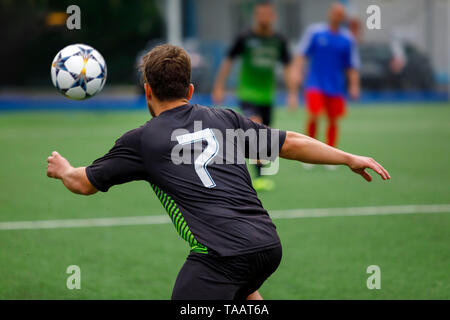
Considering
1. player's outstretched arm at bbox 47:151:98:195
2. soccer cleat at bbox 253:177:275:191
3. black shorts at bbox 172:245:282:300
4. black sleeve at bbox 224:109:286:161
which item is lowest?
soccer cleat at bbox 253:177:275:191

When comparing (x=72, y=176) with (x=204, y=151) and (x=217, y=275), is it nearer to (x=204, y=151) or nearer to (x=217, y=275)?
(x=204, y=151)

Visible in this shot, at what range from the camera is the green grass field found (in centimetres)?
513

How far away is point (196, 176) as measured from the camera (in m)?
3.34

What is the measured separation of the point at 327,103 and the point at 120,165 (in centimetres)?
878

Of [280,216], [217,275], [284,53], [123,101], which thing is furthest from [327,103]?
[123,101]

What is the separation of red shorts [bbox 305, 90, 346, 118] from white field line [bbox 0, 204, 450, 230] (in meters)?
3.78

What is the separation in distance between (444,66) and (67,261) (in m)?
24.0

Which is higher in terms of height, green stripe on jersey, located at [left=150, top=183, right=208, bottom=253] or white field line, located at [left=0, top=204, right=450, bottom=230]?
green stripe on jersey, located at [left=150, top=183, right=208, bottom=253]

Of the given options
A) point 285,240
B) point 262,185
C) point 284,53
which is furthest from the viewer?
point 284,53

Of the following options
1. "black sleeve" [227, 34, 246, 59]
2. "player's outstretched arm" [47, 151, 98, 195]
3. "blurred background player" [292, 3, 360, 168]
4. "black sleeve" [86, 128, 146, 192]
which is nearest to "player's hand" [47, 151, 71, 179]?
"player's outstretched arm" [47, 151, 98, 195]

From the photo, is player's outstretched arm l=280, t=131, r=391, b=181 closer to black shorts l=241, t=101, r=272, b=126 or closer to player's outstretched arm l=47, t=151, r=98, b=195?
player's outstretched arm l=47, t=151, r=98, b=195

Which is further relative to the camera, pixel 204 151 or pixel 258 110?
pixel 258 110

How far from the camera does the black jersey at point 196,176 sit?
3.30 m
